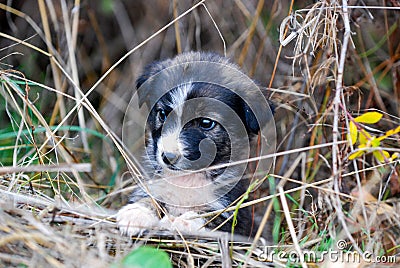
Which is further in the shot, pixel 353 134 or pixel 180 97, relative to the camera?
pixel 180 97

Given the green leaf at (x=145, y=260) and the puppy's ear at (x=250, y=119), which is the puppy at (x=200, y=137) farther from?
the green leaf at (x=145, y=260)

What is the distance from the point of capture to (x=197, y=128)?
3.74 m

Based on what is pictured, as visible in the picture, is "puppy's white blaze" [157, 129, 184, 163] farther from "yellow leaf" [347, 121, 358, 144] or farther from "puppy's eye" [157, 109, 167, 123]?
"yellow leaf" [347, 121, 358, 144]

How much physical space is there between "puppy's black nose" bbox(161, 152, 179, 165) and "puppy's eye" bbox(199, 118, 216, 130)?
1.00 feet

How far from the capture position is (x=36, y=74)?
19.5 ft

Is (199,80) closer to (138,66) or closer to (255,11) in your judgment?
(255,11)

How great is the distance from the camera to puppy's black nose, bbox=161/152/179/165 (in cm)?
357

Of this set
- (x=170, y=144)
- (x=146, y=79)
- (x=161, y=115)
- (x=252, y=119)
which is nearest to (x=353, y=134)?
(x=252, y=119)

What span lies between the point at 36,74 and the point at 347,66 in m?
3.12

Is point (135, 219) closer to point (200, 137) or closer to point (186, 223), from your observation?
point (186, 223)

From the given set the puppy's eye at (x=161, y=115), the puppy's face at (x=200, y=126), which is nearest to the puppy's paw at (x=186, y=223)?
the puppy's face at (x=200, y=126)

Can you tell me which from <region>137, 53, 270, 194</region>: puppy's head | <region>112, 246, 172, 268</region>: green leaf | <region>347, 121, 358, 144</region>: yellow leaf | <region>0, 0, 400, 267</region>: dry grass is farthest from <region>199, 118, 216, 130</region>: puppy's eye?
<region>112, 246, 172, 268</region>: green leaf

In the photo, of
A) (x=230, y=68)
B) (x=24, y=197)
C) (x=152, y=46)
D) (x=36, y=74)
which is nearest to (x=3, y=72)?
(x=24, y=197)

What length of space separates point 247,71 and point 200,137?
1556 millimetres
